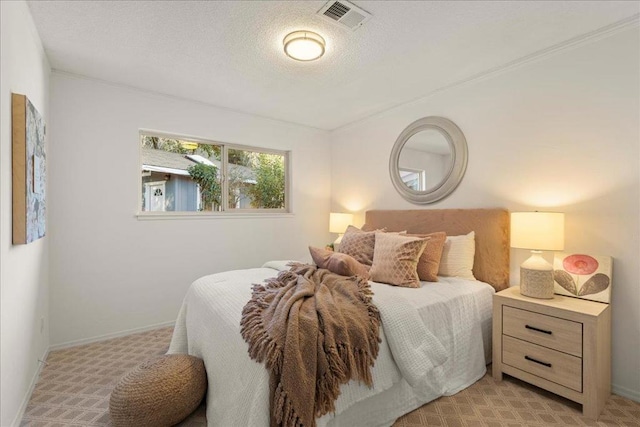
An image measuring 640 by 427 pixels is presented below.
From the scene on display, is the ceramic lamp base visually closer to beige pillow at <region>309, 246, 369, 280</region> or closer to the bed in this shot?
the bed

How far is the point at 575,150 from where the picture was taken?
2.20m

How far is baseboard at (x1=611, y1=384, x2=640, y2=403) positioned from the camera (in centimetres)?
192

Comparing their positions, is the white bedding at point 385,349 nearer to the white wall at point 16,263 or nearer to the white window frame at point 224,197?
the white wall at point 16,263

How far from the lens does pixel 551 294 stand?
80.3 inches

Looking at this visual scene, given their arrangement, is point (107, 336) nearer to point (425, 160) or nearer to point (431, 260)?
point (431, 260)

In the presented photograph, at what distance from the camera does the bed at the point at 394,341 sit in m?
1.41

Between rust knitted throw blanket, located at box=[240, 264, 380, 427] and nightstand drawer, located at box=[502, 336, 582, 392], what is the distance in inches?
45.3

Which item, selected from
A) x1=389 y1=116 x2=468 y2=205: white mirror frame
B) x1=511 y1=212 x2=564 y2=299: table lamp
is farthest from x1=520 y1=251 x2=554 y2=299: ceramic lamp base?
x1=389 y1=116 x2=468 y2=205: white mirror frame

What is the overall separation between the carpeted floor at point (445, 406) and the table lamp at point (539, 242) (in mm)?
662

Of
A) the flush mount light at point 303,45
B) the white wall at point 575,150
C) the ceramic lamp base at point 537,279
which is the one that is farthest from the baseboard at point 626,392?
the flush mount light at point 303,45

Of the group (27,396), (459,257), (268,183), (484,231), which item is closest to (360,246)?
(459,257)

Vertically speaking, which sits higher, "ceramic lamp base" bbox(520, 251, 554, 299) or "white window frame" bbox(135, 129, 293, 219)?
"white window frame" bbox(135, 129, 293, 219)

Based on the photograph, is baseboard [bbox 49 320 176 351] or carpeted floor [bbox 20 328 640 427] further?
baseboard [bbox 49 320 176 351]

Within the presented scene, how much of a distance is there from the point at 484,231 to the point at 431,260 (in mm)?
574
